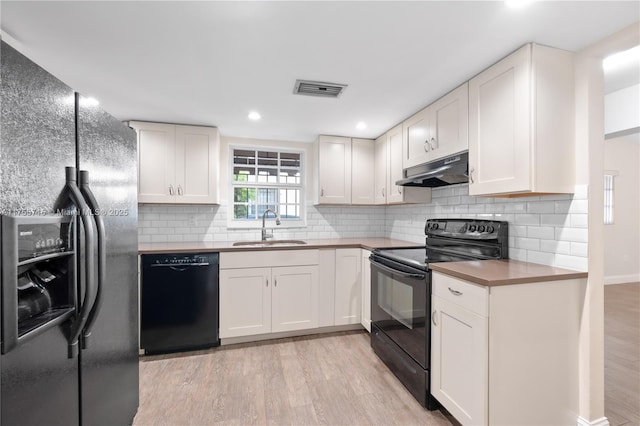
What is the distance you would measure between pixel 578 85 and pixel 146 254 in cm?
329

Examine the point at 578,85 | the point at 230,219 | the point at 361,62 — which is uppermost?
the point at 361,62

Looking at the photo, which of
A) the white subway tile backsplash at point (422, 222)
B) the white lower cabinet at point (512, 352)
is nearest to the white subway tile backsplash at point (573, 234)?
the white subway tile backsplash at point (422, 222)

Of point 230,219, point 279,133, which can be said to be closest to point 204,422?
point 230,219

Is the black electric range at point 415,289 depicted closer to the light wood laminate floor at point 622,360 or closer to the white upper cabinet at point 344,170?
the white upper cabinet at point 344,170

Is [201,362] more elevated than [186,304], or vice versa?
[186,304]

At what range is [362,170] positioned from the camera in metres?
3.40

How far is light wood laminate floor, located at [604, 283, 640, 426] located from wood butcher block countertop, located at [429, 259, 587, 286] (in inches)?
38.1

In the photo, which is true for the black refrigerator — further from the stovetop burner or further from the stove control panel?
the stove control panel

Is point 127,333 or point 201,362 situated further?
point 201,362

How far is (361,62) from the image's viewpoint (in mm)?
1749

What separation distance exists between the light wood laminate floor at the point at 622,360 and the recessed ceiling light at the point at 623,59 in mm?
2128

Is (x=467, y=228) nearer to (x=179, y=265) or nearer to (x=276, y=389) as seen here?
(x=276, y=389)

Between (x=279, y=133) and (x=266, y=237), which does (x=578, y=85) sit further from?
(x=266, y=237)

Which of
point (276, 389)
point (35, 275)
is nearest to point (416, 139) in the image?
point (276, 389)
